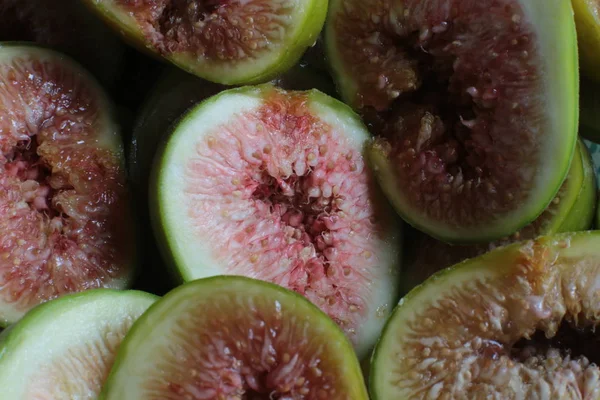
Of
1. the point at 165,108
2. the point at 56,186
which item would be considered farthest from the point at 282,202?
the point at 56,186

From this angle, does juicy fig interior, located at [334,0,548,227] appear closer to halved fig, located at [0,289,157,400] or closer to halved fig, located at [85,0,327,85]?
halved fig, located at [85,0,327,85]

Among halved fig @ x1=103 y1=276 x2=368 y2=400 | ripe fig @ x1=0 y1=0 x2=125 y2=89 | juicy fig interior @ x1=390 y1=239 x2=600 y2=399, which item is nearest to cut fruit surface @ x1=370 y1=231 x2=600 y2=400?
juicy fig interior @ x1=390 y1=239 x2=600 y2=399

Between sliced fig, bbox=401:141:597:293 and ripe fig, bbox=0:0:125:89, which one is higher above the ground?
ripe fig, bbox=0:0:125:89

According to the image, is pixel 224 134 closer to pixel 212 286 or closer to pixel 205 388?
pixel 212 286

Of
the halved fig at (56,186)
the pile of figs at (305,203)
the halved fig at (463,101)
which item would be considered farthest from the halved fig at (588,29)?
Answer: the halved fig at (56,186)

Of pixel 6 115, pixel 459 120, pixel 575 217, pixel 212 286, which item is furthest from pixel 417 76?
pixel 6 115

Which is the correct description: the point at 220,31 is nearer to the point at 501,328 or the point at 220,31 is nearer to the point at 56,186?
the point at 56,186

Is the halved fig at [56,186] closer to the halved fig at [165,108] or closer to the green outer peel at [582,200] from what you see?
the halved fig at [165,108]
